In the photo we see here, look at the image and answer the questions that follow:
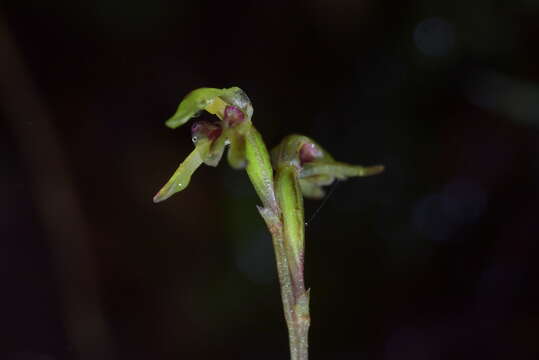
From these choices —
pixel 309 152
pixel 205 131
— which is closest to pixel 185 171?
pixel 205 131

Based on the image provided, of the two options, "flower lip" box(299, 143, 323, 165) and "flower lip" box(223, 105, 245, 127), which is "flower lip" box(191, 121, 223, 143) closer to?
"flower lip" box(223, 105, 245, 127)

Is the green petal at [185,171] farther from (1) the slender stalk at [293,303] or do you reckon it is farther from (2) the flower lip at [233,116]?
(1) the slender stalk at [293,303]

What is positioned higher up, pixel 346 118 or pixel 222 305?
pixel 346 118

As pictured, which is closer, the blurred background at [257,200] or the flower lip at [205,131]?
the flower lip at [205,131]

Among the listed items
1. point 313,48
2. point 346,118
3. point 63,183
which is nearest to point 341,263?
point 346,118

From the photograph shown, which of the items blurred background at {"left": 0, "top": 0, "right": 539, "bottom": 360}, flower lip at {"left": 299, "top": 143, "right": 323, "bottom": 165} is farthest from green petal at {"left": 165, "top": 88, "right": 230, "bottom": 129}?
blurred background at {"left": 0, "top": 0, "right": 539, "bottom": 360}

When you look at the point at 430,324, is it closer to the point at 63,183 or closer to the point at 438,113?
the point at 438,113

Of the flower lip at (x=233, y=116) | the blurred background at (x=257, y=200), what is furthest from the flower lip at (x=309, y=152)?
the blurred background at (x=257, y=200)
